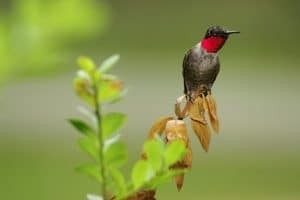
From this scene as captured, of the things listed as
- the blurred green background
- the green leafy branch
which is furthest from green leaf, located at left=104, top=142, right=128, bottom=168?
the blurred green background

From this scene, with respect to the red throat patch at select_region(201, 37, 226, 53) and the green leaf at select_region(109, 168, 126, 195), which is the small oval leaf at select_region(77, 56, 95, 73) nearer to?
the green leaf at select_region(109, 168, 126, 195)

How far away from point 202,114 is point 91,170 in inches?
6.1

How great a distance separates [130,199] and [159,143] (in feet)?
0.27

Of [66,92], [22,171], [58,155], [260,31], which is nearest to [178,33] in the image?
[260,31]

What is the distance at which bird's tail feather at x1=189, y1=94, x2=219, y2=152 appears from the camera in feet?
1.85

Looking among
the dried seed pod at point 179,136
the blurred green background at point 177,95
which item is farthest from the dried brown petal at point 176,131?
the blurred green background at point 177,95

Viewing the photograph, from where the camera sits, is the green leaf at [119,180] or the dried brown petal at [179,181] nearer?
the green leaf at [119,180]

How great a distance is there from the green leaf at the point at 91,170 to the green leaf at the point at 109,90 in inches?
1.2

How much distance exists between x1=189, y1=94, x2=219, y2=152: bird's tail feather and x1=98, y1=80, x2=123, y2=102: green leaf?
0.15 m

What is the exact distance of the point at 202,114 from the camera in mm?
567

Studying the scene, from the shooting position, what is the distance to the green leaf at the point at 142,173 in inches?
16.6

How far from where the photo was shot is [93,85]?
411mm

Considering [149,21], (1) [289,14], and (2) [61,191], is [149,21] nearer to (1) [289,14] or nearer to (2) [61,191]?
(1) [289,14]

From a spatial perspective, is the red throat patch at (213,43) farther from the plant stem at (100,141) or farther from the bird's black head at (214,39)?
the plant stem at (100,141)
